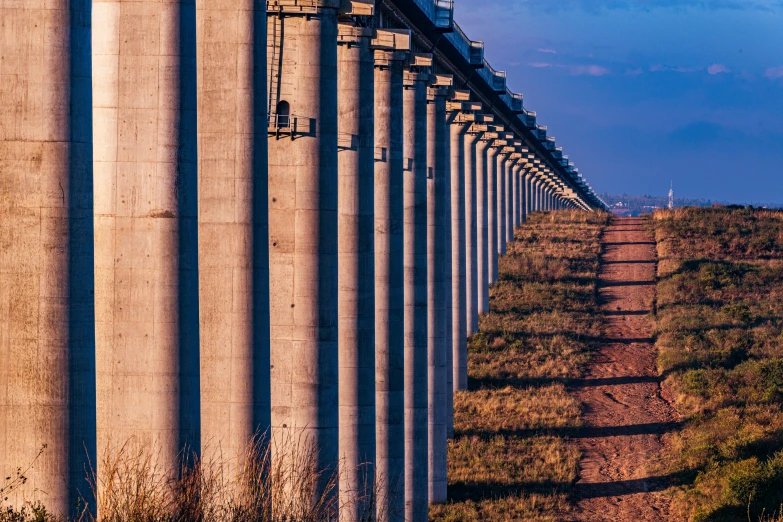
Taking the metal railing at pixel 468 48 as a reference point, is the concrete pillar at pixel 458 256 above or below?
below

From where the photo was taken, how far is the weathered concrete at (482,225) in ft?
201

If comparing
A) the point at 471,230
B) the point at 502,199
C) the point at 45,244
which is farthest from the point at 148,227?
the point at 502,199

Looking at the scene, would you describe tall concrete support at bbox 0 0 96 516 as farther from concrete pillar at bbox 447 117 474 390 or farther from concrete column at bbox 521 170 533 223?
concrete column at bbox 521 170 533 223

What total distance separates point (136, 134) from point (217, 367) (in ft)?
17.2

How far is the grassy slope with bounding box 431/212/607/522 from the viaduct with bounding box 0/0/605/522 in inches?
73.8

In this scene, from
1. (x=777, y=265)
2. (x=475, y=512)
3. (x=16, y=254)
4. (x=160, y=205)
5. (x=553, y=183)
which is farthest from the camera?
(x=553, y=183)

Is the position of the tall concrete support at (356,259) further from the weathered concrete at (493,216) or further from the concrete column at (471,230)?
the weathered concrete at (493,216)

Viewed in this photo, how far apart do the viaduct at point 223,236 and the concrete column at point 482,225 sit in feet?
63.1

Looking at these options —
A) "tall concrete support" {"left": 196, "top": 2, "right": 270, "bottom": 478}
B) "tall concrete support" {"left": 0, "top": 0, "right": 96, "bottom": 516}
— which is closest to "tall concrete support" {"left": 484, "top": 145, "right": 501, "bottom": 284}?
"tall concrete support" {"left": 196, "top": 2, "right": 270, "bottom": 478}

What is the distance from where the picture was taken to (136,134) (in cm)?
1848

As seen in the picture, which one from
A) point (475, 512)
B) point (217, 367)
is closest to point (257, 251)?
point (217, 367)

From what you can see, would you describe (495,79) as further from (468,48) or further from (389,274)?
(389,274)

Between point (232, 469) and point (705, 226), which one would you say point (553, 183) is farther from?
point (232, 469)

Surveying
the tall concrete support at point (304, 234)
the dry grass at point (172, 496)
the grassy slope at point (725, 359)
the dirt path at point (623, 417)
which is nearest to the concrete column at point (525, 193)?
the grassy slope at point (725, 359)
